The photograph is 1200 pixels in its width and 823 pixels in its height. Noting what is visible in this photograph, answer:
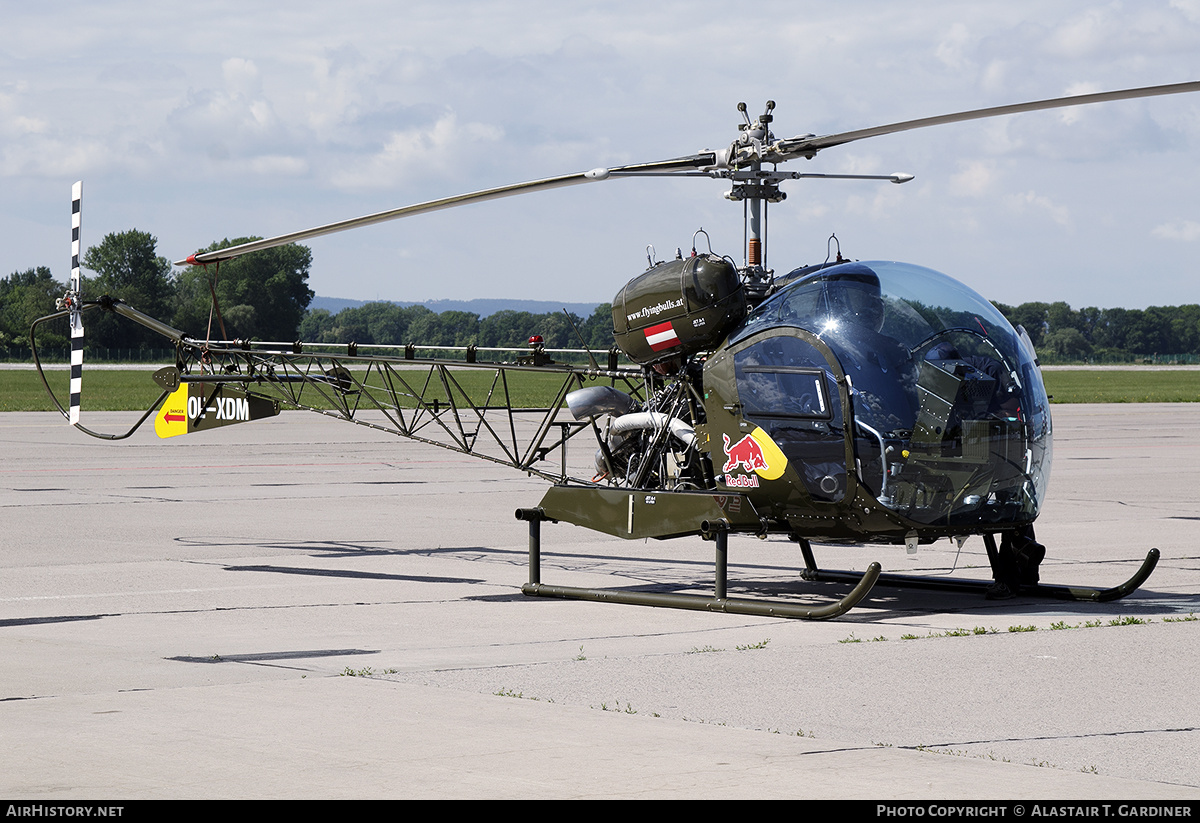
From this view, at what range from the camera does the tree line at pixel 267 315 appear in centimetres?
11812

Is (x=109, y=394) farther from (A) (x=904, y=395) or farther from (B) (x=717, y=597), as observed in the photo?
(A) (x=904, y=395)

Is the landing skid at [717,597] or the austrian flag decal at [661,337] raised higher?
the austrian flag decal at [661,337]

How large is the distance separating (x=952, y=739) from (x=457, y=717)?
2274mm

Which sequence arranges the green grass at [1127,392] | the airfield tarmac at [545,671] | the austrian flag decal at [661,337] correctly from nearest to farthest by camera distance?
the airfield tarmac at [545,671]
the austrian flag decal at [661,337]
the green grass at [1127,392]

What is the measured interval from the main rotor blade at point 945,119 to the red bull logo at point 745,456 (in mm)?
2000

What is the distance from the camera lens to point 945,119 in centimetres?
870

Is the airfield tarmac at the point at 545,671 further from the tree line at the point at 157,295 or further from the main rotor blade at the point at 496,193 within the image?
the tree line at the point at 157,295

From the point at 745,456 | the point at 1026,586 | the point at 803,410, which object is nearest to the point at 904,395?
the point at 803,410

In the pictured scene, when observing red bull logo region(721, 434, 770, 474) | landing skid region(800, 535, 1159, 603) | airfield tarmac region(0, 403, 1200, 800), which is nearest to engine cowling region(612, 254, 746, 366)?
red bull logo region(721, 434, 770, 474)

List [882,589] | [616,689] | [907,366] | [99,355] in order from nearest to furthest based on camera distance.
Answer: [616,689] → [907,366] → [882,589] → [99,355]

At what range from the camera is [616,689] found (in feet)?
24.5

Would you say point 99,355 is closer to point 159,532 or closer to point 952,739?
point 159,532

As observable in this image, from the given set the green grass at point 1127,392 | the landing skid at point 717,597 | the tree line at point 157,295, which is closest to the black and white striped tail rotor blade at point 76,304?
the landing skid at point 717,597
